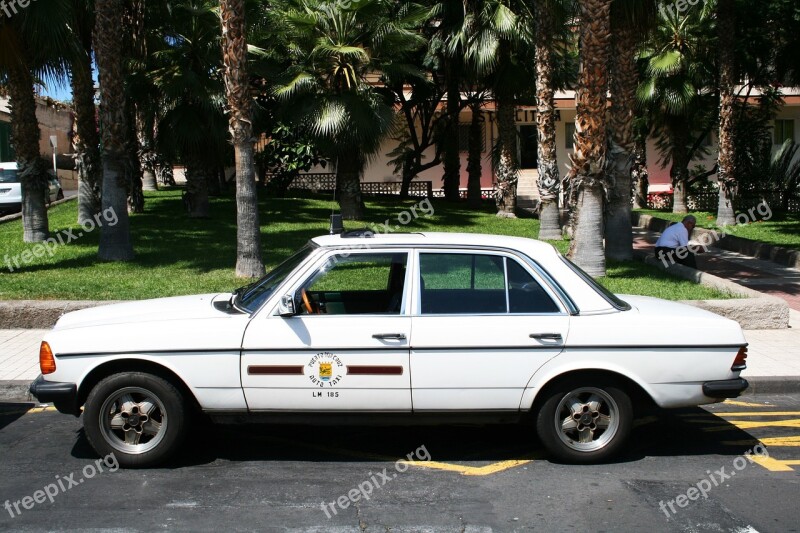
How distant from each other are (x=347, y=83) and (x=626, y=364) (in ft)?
46.9

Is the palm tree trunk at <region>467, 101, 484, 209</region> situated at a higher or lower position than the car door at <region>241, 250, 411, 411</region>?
higher

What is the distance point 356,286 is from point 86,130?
13154 mm

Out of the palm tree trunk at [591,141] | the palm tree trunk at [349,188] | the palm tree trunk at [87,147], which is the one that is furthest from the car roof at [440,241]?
the palm tree trunk at [349,188]

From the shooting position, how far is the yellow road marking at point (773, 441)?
6758mm

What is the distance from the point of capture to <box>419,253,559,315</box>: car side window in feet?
19.8

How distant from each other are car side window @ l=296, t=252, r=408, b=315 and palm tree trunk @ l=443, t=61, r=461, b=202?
19.8 meters

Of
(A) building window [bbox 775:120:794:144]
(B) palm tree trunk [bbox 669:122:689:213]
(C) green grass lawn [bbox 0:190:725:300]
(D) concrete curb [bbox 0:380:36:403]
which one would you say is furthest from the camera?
(A) building window [bbox 775:120:794:144]

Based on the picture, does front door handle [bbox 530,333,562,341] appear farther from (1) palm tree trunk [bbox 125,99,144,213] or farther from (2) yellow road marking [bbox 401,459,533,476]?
(1) palm tree trunk [bbox 125,99,144,213]

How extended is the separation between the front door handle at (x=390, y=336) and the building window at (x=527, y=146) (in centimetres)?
3304

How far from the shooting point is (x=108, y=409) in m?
5.89

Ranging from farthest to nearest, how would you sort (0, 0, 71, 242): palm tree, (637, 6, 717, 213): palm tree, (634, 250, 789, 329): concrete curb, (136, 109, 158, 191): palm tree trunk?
1. (637, 6, 717, 213): palm tree
2. (136, 109, 158, 191): palm tree trunk
3. (0, 0, 71, 242): palm tree
4. (634, 250, 789, 329): concrete curb

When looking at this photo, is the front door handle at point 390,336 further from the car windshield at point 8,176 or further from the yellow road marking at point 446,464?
the car windshield at point 8,176

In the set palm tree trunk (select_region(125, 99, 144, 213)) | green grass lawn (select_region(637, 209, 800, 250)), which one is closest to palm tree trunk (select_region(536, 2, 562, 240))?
green grass lawn (select_region(637, 209, 800, 250))

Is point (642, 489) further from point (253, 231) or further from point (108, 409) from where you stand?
point (253, 231)
